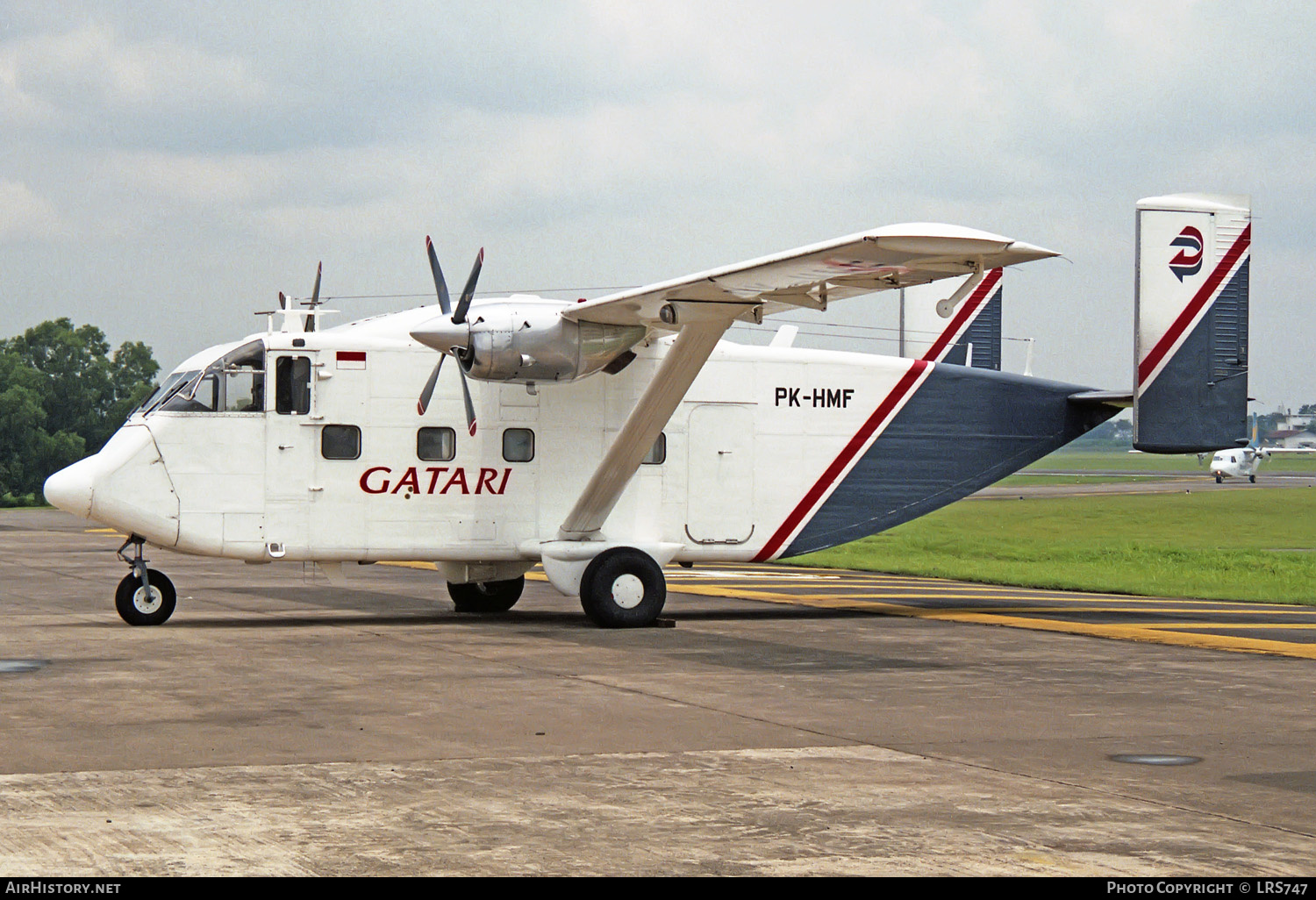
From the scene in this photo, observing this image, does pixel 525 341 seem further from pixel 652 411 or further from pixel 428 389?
pixel 652 411

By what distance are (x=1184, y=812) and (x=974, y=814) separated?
3.53 feet

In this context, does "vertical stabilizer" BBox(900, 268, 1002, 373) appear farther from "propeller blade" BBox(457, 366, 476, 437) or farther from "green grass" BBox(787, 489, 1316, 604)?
"propeller blade" BBox(457, 366, 476, 437)

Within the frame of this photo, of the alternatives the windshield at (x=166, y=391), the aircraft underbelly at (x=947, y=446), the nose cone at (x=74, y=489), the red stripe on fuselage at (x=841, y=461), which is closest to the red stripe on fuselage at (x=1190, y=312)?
the aircraft underbelly at (x=947, y=446)

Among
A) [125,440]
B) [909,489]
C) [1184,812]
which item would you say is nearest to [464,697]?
[1184,812]

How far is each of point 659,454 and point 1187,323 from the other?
22.7ft

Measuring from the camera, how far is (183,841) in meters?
6.75

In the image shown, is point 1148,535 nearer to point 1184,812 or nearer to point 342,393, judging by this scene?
point 342,393

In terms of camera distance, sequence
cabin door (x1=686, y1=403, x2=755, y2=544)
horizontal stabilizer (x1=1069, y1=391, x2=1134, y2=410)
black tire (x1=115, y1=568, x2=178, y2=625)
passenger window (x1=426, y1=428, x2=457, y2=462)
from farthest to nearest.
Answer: horizontal stabilizer (x1=1069, y1=391, x2=1134, y2=410) < cabin door (x1=686, y1=403, x2=755, y2=544) < passenger window (x1=426, y1=428, x2=457, y2=462) < black tire (x1=115, y1=568, x2=178, y2=625)

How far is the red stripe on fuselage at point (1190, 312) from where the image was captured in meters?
19.4

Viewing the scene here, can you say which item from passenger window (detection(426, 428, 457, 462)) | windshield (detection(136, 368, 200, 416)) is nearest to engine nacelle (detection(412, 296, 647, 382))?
passenger window (detection(426, 428, 457, 462))

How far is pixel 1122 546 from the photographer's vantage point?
123 ft

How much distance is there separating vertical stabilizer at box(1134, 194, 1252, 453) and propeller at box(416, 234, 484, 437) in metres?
8.35

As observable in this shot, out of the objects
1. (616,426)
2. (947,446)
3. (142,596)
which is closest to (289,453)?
(142,596)

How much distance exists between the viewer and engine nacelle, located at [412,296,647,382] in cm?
1628
